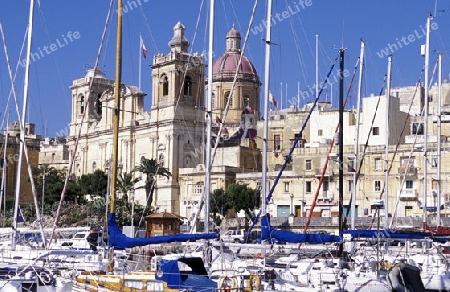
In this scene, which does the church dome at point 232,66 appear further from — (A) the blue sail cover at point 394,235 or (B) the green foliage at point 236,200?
(A) the blue sail cover at point 394,235

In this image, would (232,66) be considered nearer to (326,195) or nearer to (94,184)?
(94,184)

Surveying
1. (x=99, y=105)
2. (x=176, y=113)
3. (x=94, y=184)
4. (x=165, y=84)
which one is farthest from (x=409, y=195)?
(x=99, y=105)

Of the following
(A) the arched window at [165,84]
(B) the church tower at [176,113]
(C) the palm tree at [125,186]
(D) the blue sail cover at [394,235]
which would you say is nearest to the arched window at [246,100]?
(B) the church tower at [176,113]

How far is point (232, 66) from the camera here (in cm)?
8862

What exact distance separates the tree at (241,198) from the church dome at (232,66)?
84.5ft

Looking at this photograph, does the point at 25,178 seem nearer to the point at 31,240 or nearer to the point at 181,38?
the point at 181,38

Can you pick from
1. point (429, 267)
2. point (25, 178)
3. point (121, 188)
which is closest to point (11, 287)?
point (429, 267)

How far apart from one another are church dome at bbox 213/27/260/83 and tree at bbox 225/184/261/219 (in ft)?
84.5

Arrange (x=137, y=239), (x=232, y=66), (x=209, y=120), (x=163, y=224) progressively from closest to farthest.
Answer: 1. (x=137, y=239)
2. (x=209, y=120)
3. (x=163, y=224)
4. (x=232, y=66)

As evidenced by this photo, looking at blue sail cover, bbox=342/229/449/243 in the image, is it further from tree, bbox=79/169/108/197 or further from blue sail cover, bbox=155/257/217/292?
tree, bbox=79/169/108/197

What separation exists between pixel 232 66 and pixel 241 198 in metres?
29.6

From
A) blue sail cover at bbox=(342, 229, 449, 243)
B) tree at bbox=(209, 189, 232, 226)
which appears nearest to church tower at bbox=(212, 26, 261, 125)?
tree at bbox=(209, 189, 232, 226)

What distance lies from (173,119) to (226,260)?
50.9 meters

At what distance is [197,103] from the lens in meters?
74.2
